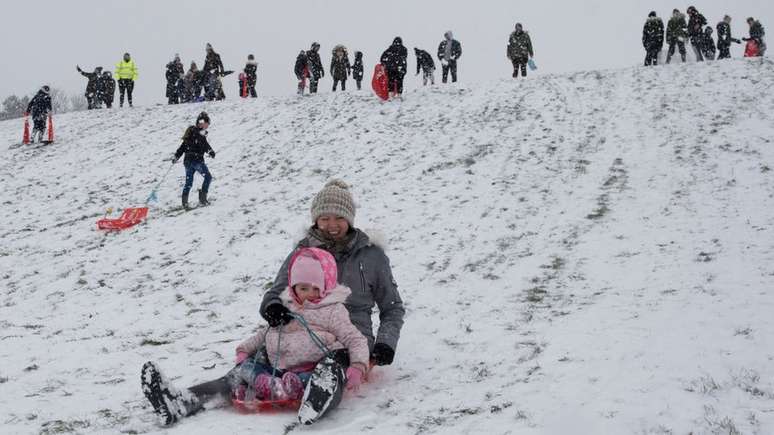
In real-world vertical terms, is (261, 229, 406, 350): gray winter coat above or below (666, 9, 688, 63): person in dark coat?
below

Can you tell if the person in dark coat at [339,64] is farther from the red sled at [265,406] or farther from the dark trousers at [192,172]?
the red sled at [265,406]

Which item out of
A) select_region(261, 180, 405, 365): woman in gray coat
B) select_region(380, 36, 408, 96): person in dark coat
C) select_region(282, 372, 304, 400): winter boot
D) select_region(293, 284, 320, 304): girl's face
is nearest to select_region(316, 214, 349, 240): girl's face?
select_region(261, 180, 405, 365): woman in gray coat

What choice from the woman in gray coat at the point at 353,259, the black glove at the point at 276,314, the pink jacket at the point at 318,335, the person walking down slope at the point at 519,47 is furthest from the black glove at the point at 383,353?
the person walking down slope at the point at 519,47

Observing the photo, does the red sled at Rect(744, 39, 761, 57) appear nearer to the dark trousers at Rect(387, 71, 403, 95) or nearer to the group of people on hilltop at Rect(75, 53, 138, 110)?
the dark trousers at Rect(387, 71, 403, 95)

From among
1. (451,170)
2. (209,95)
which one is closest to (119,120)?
(209,95)

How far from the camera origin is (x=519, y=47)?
19.4 metres

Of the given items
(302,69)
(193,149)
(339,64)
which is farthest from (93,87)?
(193,149)

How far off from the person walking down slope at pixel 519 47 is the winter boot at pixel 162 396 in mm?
18061

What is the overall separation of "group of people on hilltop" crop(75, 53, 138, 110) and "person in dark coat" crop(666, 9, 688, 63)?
747 inches

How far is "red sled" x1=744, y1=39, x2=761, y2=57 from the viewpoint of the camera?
63.2 ft

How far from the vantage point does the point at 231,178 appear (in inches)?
532

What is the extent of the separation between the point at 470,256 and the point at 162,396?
16.1 ft

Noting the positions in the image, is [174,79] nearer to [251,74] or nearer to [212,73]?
[212,73]

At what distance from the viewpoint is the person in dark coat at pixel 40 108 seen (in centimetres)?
1803
